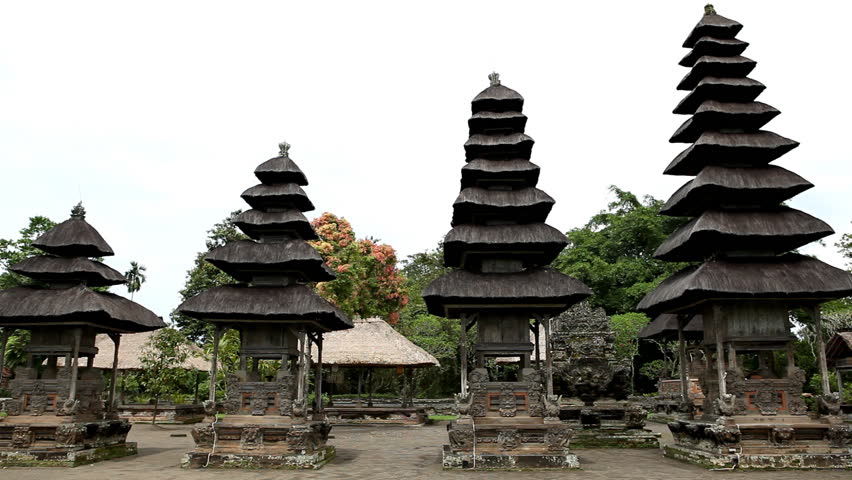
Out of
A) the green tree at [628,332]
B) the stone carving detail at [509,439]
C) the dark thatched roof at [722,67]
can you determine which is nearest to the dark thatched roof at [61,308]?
the stone carving detail at [509,439]

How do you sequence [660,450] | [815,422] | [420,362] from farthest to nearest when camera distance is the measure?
[420,362] < [660,450] < [815,422]

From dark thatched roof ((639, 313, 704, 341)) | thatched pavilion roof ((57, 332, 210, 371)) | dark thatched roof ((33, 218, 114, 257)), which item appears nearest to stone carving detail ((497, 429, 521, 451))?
dark thatched roof ((639, 313, 704, 341))

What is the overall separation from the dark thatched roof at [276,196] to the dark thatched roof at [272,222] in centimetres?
25

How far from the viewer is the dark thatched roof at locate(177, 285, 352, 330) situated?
15.4 metres

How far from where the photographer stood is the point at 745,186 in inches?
605

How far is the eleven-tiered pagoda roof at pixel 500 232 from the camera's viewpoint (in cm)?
1527

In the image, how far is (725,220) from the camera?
15164mm

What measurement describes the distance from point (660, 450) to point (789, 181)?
8503 mm

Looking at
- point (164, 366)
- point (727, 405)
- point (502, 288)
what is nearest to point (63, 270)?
point (502, 288)

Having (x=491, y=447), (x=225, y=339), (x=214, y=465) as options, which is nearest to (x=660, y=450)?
(x=491, y=447)

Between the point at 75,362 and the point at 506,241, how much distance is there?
12090mm

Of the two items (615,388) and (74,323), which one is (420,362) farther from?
(74,323)

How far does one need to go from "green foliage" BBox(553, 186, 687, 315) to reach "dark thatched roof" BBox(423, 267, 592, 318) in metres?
26.8

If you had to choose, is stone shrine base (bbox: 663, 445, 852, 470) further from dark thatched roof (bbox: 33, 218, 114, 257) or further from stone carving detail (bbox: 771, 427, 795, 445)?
dark thatched roof (bbox: 33, 218, 114, 257)
